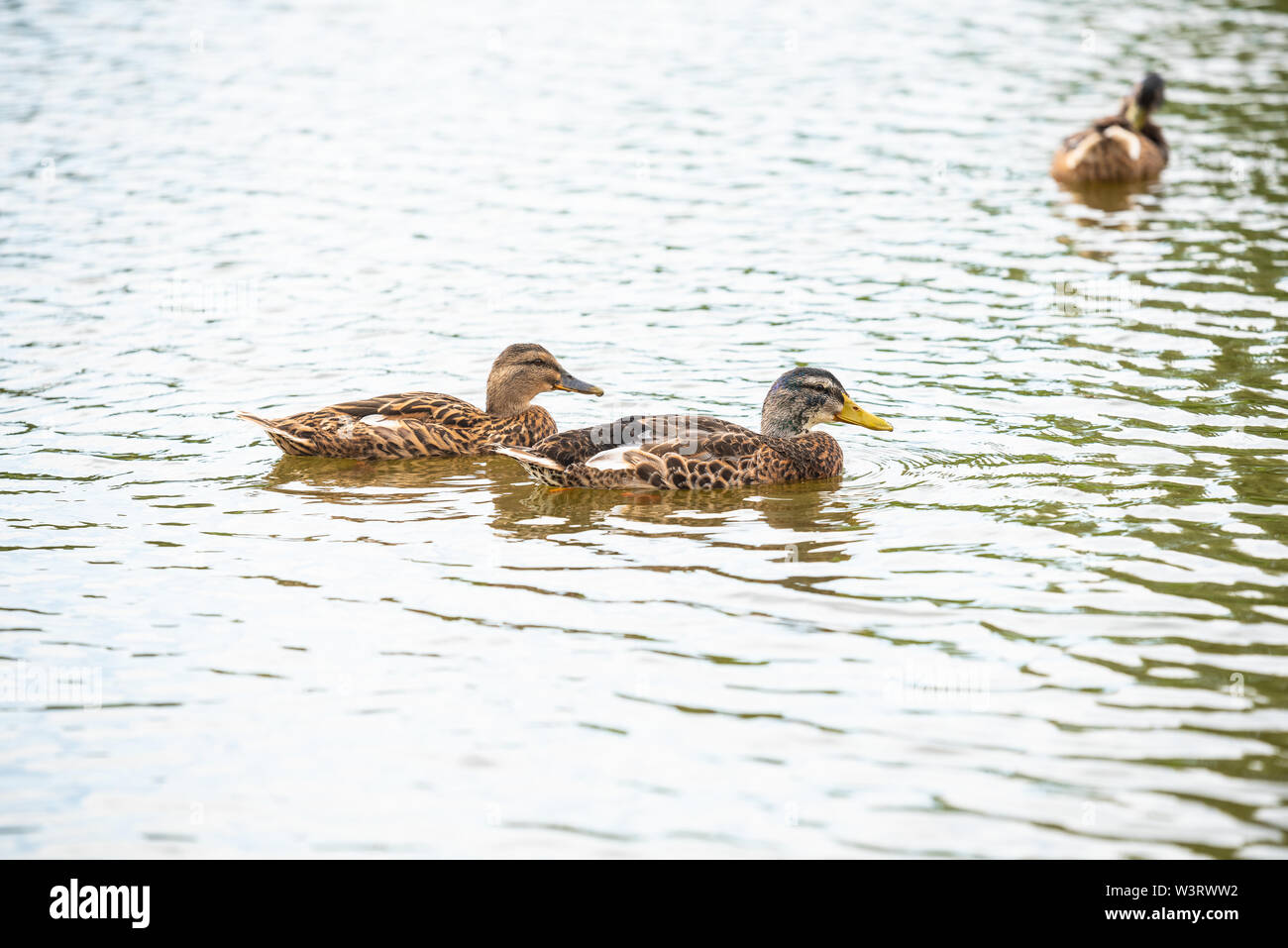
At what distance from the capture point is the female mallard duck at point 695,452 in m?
10.6

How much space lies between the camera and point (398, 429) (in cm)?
1153

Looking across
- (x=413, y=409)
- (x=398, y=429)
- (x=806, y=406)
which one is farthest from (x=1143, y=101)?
(x=398, y=429)

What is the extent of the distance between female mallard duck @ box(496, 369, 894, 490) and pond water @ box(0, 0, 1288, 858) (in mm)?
180

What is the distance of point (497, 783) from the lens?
6641 mm

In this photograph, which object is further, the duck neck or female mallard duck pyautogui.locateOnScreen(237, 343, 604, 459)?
the duck neck

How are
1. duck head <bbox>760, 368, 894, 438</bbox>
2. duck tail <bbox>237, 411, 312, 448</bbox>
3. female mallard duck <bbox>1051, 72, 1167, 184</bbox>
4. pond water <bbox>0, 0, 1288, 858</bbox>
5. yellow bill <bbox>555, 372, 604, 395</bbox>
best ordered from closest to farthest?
1. pond water <bbox>0, 0, 1288, 858</bbox>
2. duck head <bbox>760, 368, 894, 438</bbox>
3. duck tail <bbox>237, 411, 312, 448</bbox>
4. yellow bill <bbox>555, 372, 604, 395</bbox>
5. female mallard duck <bbox>1051, 72, 1167, 184</bbox>

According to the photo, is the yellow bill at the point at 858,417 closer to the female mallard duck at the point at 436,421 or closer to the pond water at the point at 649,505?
the pond water at the point at 649,505

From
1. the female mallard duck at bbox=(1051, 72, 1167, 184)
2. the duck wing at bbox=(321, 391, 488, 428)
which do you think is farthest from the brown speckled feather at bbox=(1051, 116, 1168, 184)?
the duck wing at bbox=(321, 391, 488, 428)

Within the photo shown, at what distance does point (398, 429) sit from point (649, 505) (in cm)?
229

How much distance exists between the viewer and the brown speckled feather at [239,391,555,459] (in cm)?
1147

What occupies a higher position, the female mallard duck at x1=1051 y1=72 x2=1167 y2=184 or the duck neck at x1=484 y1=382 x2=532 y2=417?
the female mallard duck at x1=1051 y1=72 x2=1167 y2=184

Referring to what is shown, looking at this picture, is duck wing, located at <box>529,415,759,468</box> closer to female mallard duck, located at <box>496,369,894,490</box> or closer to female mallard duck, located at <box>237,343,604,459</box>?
female mallard duck, located at <box>496,369,894,490</box>
